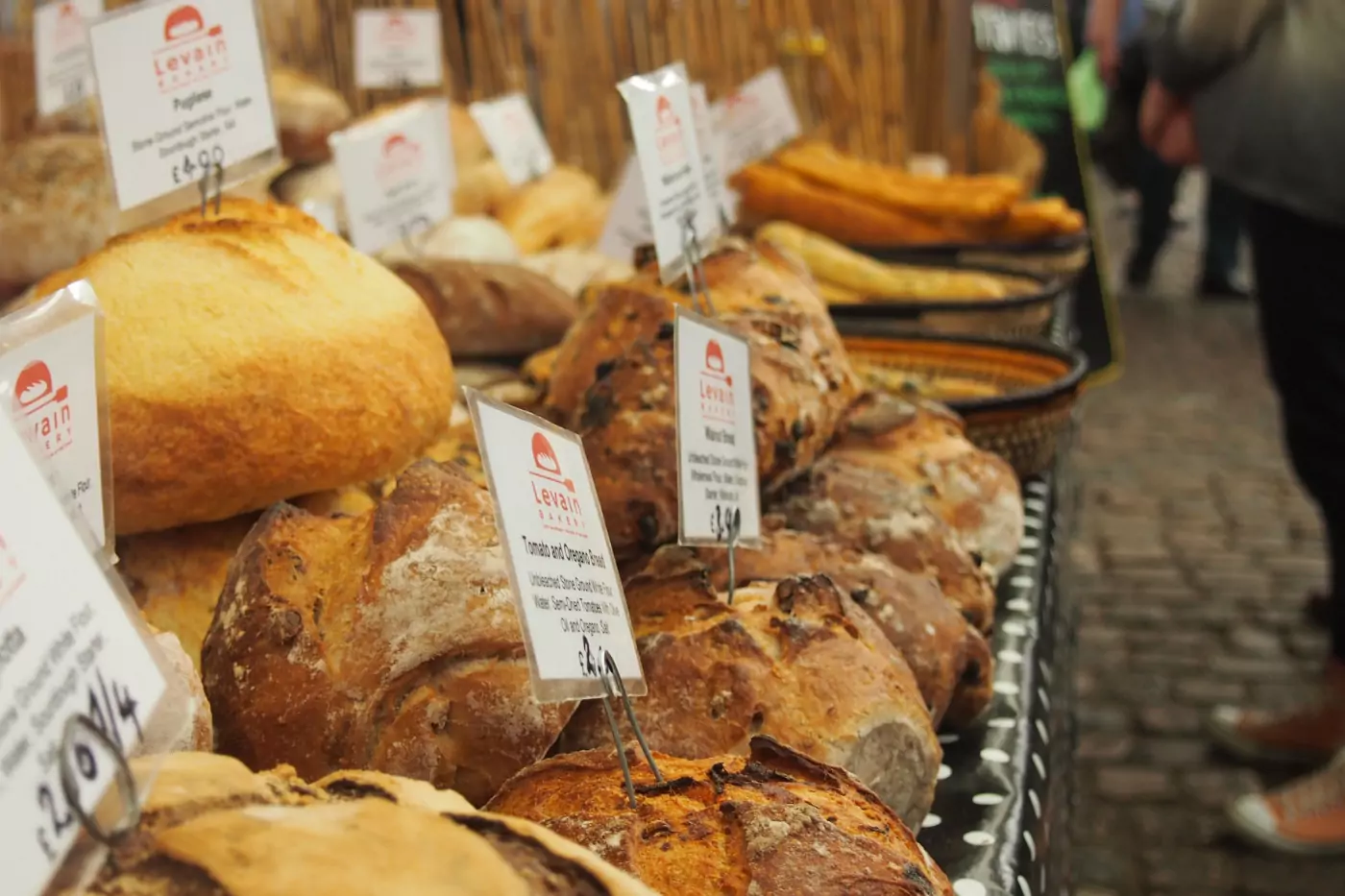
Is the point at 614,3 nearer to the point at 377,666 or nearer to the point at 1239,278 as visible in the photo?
the point at 377,666

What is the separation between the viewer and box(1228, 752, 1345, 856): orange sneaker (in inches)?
104

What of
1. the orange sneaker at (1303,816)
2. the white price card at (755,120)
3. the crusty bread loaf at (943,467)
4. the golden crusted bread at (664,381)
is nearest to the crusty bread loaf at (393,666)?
the golden crusted bread at (664,381)

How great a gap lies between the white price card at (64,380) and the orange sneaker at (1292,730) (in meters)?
2.74

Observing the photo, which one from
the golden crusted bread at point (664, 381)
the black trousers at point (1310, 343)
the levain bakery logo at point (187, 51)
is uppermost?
the levain bakery logo at point (187, 51)

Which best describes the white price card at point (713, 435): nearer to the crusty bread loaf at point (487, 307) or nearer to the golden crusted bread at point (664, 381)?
the golden crusted bread at point (664, 381)

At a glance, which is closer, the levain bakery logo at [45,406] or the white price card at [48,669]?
the white price card at [48,669]

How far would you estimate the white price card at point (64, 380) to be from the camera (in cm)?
71

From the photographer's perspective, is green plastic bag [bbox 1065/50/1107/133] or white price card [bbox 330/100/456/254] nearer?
white price card [bbox 330/100/456/254]

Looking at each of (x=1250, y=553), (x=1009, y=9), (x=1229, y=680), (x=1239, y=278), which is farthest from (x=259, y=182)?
(x=1239, y=278)

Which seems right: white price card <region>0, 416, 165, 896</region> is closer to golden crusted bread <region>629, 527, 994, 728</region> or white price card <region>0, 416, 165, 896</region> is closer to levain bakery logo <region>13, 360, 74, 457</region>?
levain bakery logo <region>13, 360, 74, 457</region>

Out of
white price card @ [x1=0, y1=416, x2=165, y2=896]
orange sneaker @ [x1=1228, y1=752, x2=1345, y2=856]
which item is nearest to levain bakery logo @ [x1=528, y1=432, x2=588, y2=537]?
white price card @ [x1=0, y1=416, x2=165, y2=896]

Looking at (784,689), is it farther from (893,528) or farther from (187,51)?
(187,51)

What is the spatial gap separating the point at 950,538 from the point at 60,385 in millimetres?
933

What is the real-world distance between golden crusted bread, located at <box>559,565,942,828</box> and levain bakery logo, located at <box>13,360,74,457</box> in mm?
431
